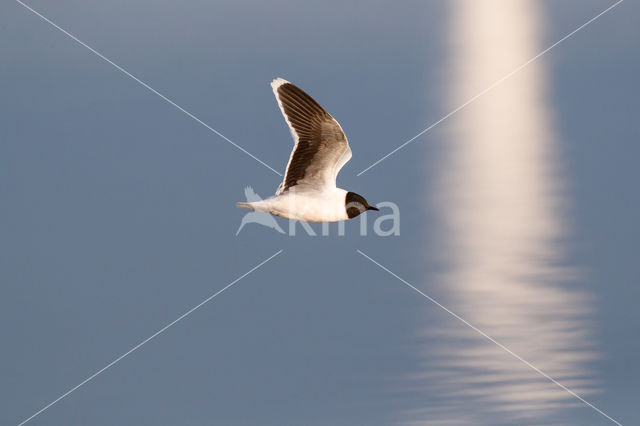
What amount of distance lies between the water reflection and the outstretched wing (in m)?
1.97

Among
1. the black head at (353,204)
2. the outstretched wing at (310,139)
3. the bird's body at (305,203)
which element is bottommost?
the bird's body at (305,203)

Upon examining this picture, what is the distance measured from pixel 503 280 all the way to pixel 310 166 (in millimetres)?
3078

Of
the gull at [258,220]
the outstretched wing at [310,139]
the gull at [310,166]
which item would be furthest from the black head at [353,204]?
the gull at [258,220]

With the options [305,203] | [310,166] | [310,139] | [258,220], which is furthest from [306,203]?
[258,220]

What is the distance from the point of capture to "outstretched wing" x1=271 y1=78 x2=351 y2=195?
29.9 feet

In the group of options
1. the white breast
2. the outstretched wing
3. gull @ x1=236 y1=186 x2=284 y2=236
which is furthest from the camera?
gull @ x1=236 y1=186 x2=284 y2=236

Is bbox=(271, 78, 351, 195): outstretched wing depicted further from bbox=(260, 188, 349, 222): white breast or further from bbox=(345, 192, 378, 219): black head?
bbox=(345, 192, 378, 219): black head

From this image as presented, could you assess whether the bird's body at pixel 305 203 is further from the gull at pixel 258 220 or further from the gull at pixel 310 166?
the gull at pixel 258 220

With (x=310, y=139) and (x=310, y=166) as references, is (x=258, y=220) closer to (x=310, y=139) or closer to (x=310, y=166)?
(x=310, y=166)

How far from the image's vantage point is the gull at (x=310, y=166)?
9.13 m

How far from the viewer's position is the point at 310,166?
9.30 meters

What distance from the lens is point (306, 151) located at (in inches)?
364

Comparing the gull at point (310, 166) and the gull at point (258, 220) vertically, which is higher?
the gull at point (258, 220)

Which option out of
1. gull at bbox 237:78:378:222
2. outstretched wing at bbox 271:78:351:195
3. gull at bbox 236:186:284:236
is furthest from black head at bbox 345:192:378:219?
gull at bbox 236:186:284:236
